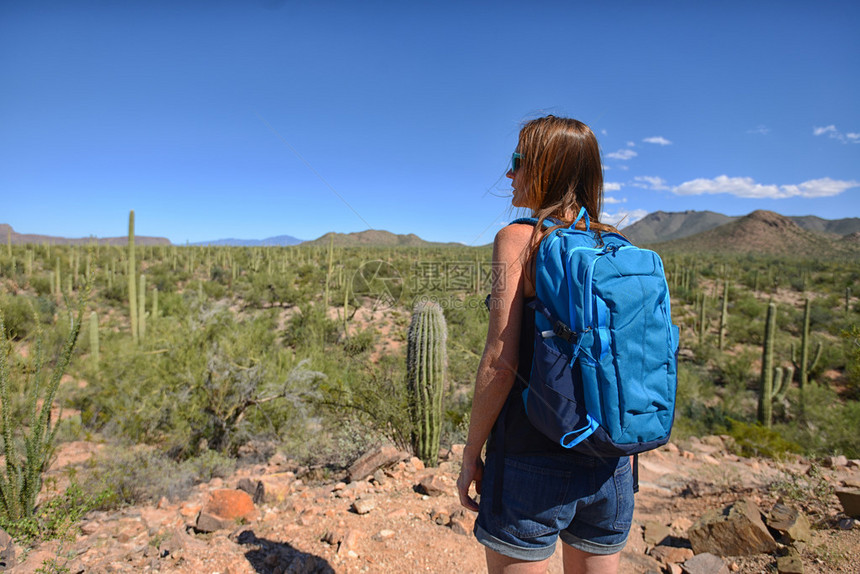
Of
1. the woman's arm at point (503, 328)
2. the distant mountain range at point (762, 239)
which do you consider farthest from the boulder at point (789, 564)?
the distant mountain range at point (762, 239)

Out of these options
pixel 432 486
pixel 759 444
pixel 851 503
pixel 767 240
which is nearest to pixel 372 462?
pixel 432 486

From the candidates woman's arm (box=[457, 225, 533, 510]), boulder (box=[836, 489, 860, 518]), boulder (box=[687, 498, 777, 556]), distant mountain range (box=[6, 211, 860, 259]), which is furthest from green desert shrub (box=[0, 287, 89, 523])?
distant mountain range (box=[6, 211, 860, 259])

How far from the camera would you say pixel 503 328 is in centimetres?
123

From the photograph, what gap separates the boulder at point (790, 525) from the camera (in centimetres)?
275

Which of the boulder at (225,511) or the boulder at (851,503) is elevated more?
the boulder at (851,503)

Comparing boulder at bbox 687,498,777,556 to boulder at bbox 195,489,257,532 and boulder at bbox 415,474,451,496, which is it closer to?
boulder at bbox 415,474,451,496

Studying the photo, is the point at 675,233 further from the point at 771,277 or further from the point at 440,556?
the point at 440,556

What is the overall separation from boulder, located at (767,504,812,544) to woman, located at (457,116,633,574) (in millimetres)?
2246

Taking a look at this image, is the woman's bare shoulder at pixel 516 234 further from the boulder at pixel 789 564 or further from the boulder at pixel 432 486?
the boulder at pixel 432 486

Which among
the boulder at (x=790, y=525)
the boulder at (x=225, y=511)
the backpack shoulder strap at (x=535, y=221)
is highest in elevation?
the backpack shoulder strap at (x=535, y=221)

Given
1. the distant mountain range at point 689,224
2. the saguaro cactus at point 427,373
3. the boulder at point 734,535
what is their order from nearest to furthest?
the boulder at point 734,535 < the saguaro cactus at point 427,373 < the distant mountain range at point 689,224

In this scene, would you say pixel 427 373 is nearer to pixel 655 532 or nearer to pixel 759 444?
pixel 655 532

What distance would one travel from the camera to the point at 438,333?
14.7 feet

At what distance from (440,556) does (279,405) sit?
12.0ft
